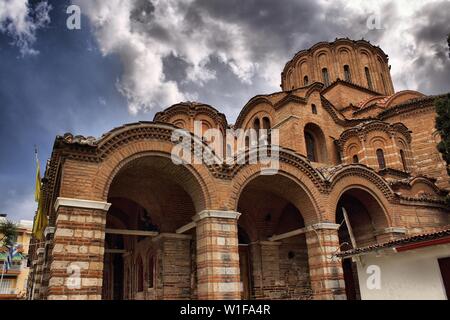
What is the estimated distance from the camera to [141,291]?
13.8 metres

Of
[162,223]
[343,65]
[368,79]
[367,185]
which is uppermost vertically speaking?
[343,65]

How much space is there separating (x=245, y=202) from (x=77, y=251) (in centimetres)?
691

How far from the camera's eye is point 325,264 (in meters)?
11.3

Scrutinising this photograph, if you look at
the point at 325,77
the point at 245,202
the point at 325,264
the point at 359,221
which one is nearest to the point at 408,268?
the point at 325,264

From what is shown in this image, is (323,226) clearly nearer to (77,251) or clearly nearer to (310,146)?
(310,146)

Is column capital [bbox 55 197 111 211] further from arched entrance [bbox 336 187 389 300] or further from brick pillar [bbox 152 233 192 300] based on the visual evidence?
arched entrance [bbox 336 187 389 300]

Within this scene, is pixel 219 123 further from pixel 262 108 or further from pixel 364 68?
pixel 364 68

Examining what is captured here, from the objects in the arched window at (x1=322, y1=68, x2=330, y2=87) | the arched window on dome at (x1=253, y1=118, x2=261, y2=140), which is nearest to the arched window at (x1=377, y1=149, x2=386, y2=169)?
the arched window on dome at (x1=253, y1=118, x2=261, y2=140)

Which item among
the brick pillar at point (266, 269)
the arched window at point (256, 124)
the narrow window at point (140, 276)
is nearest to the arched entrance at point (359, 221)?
the brick pillar at point (266, 269)

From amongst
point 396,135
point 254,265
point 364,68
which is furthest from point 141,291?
point 364,68

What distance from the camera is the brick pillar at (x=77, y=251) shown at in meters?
7.78

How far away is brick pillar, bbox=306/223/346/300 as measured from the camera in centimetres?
1110

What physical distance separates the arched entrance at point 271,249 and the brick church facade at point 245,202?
43 mm
